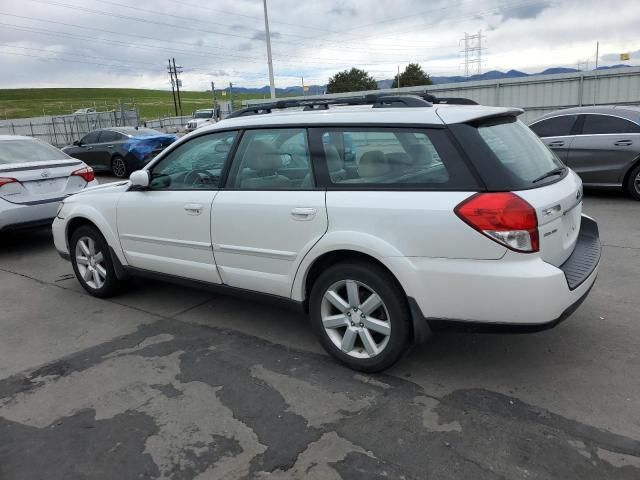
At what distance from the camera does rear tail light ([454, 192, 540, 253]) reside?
9.53 ft

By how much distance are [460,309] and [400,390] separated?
0.65 meters

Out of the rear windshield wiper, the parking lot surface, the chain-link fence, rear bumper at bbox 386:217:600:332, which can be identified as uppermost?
the chain-link fence

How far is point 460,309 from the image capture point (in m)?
3.07

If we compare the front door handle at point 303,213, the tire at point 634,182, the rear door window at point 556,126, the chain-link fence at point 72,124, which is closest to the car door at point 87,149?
the rear door window at point 556,126

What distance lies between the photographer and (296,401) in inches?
128

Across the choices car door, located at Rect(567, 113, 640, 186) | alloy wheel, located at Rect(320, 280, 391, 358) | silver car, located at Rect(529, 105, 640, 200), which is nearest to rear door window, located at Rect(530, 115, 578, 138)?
silver car, located at Rect(529, 105, 640, 200)

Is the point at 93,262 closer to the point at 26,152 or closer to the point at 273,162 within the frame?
the point at 273,162

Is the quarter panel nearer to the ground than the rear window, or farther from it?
nearer to the ground

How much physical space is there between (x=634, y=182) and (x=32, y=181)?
887 cm

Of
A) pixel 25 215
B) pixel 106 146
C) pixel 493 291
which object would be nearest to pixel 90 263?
pixel 25 215

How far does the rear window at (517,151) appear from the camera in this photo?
3146mm

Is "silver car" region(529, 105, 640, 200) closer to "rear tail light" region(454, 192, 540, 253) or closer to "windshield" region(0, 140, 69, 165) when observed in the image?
"rear tail light" region(454, 192, 540, 253)

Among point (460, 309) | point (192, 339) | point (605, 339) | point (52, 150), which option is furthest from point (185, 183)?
point (52, 150)

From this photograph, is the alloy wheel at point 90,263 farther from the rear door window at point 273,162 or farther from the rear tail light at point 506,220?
the rear tail light at point 506,220
